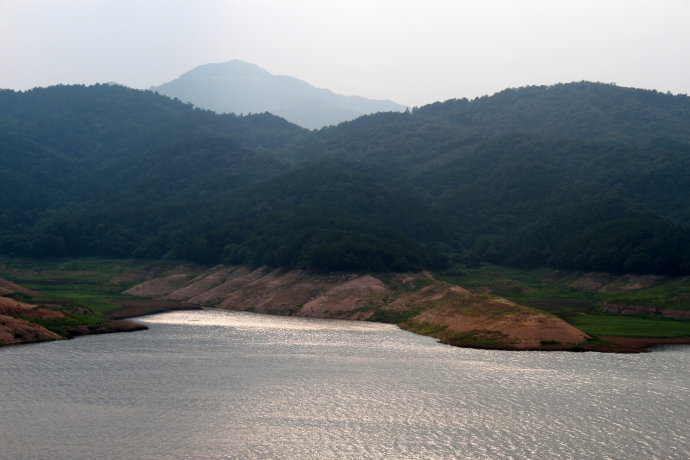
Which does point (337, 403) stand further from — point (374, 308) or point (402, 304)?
point (374, 308)

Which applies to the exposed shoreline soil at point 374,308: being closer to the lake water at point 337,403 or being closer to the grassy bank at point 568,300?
the grassy bank at point 568,300

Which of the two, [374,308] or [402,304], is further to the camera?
[374,308]

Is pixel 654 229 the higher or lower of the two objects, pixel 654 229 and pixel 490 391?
the higher

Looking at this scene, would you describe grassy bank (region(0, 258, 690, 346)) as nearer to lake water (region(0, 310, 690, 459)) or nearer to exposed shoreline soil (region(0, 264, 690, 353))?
exposed shoreline soil (region(0, 264, 690, 353))

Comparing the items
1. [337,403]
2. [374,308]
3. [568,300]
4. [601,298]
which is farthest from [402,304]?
[337,403]

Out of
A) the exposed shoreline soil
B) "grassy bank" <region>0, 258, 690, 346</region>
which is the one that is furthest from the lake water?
"grassy bank" <region>0, 258, 690, 346</region>

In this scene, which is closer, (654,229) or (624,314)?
(624,314)

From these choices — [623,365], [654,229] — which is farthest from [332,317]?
[654,229]

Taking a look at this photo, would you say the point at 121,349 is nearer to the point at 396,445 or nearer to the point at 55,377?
the point at 55,377
